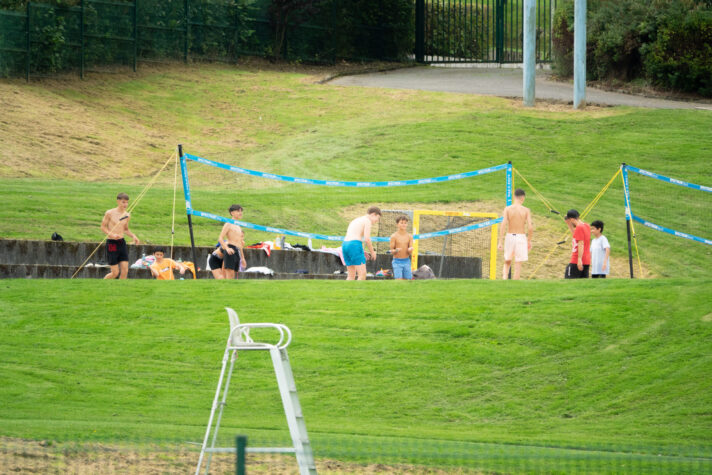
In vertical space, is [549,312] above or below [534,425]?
above

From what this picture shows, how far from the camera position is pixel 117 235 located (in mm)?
17578

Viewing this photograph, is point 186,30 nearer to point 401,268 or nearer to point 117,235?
point 117,235

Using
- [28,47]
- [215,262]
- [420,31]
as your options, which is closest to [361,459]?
[215,262]

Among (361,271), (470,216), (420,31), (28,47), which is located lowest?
(361,271)

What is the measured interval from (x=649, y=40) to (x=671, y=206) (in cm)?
1530

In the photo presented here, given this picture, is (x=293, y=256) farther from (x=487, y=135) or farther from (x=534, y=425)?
(x=487, y=135)

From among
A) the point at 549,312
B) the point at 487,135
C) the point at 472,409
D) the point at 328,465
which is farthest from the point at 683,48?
the point at 328,465

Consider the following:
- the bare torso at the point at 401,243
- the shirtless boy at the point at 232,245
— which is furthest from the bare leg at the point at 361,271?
the shirtless boy at the point at 232,245

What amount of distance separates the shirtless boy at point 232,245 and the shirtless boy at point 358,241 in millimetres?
2095

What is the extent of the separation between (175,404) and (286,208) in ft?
50.4

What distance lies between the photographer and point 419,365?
13320mm

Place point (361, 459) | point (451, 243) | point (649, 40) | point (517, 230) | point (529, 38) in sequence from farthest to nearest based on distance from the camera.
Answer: point (649, 40), point (529, 38), point (451, 243), point (517, 230), point (361, 459)

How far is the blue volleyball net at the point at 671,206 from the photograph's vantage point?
26.3 m

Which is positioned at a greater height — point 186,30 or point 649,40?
point 186,30
